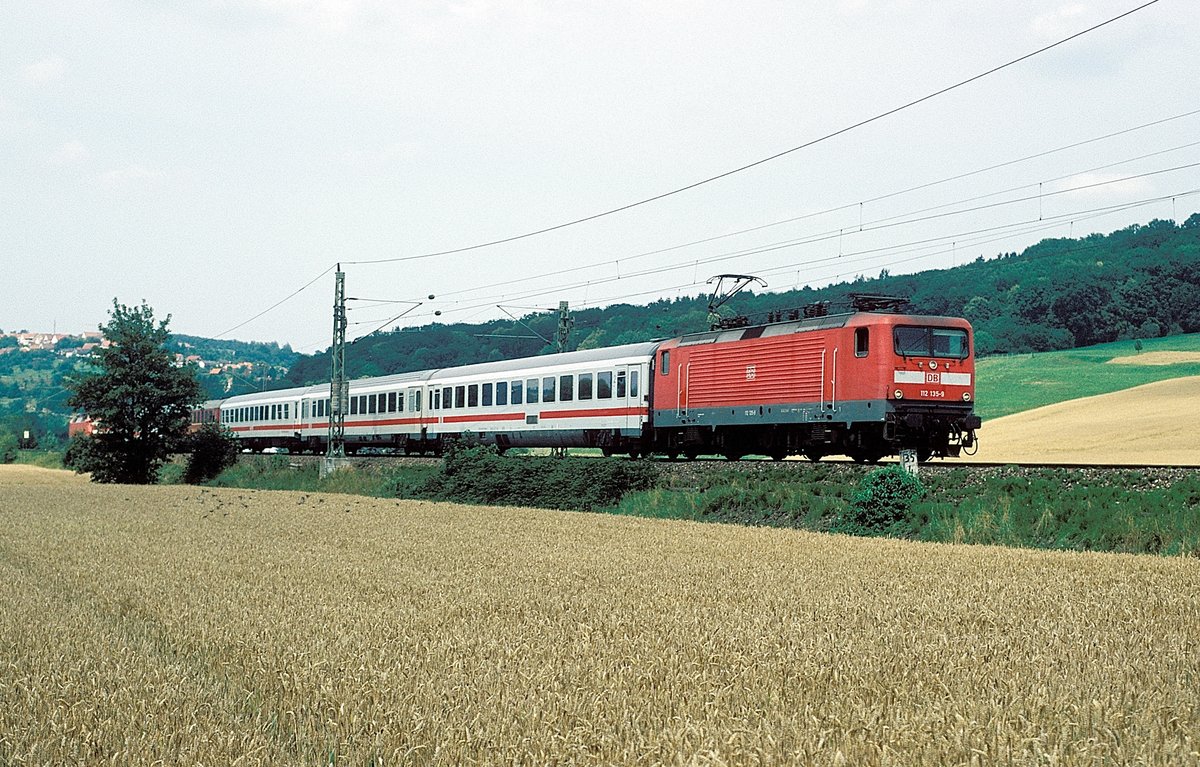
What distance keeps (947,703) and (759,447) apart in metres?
25.2

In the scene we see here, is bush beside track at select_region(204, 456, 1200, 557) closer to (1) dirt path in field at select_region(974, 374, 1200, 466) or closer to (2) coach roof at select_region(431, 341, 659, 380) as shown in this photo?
(2) coach roof at select_region(431, 341, 659, 380)

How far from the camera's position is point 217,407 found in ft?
257

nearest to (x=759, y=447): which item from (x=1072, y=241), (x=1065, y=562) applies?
(x=1065, y=562)

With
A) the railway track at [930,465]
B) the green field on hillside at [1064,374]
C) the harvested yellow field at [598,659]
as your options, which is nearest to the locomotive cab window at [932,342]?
the railway track at [930,465]

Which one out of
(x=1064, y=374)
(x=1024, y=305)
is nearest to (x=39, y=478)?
(x=1064, y=374)

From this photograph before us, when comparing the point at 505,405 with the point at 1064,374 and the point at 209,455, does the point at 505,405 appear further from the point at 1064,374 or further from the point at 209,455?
the point at 1064,374

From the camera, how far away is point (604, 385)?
37094 mm

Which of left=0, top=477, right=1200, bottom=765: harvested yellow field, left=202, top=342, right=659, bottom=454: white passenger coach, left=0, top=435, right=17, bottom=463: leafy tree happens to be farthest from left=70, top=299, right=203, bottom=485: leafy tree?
left=0, top=435, right=17, bottom=463: leafy tree

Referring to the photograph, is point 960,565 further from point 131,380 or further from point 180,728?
point 131,380

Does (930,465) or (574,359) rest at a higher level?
(574,359)

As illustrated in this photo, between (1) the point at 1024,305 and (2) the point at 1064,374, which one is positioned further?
(1) the point at 1024,305

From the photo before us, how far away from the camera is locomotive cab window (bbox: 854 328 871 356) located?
2755 cm

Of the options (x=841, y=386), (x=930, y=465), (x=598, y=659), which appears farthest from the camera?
(x=841, y=386)

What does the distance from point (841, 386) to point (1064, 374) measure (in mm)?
64193
